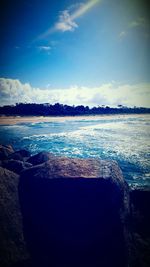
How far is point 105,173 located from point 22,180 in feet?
6.16

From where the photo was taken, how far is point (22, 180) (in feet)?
14.5

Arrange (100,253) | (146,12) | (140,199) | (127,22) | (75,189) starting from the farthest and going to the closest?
(127,22)
(146,12)
(140,199)
(75,189)
(100,253)

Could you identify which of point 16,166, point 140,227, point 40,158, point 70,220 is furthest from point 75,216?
point 40,158

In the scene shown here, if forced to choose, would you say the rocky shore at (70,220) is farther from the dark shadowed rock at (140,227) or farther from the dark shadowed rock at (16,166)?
the dark shadowed rock at (16,166)

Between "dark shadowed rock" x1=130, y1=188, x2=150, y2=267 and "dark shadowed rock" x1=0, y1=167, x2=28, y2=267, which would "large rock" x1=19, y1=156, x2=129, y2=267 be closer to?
"dark shadowed rock" x1=0, y1=167, x2=28, y2=267

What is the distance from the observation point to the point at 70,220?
3.85 metres

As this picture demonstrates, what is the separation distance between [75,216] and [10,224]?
1.23 meters

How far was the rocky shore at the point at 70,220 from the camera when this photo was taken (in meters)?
3.49

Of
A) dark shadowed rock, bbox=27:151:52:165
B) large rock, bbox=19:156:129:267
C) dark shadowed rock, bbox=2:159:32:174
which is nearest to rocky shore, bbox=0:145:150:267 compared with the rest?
large rock, bbox=19:156:129:267

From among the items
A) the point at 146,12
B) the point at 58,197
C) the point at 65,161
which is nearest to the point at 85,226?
the point at 58,197

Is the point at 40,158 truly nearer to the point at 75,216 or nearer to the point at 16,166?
the point at 16,166

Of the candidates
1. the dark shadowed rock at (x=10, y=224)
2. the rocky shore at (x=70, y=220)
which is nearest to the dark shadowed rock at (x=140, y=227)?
the rocky shore at (x=70, y=220)

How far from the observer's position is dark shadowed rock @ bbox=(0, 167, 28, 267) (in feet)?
10.6

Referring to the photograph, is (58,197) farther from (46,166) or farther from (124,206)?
(124,206)
